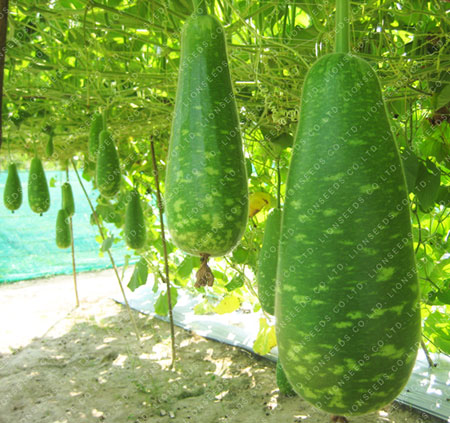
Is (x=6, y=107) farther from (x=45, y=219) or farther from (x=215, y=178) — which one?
(x=45, y=219)

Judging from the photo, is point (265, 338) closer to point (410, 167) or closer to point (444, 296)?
point (444, 296)

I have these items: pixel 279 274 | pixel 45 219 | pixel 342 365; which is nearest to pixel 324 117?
pixel 279 274

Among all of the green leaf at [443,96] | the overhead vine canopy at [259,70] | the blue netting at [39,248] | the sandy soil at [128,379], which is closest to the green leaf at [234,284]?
the overhead vine canopy at [259,70]

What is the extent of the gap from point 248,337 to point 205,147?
371 centimetres

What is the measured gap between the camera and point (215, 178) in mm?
844

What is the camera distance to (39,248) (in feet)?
27.4

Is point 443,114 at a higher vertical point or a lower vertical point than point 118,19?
lower

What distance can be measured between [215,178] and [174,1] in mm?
687

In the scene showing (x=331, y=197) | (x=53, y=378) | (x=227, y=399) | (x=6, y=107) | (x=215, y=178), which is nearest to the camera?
(x=331, y=197)

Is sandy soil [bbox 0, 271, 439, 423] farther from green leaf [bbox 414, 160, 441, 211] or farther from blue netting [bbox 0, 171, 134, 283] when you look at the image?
blue netting [bbox 0, 171, 134, 283]

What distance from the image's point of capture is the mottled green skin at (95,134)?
6.23 feet

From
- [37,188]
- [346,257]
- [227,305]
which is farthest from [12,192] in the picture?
[346,257]

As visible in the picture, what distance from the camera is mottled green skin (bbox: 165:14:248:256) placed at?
843 mm

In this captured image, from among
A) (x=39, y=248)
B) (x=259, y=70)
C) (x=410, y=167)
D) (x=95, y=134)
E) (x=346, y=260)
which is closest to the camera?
(x=346, y=260)
